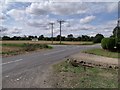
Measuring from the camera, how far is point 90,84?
9305 mm

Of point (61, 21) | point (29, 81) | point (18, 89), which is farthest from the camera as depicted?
point (61, 21)

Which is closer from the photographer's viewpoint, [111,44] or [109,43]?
[111,44]

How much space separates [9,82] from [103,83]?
3.74m

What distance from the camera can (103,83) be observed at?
9664 mm

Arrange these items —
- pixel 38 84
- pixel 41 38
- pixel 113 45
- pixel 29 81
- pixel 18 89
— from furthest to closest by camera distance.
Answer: pixel 41 38
pixel 113 45
pixel 29 81
pixel 38 84
pixel 18 89

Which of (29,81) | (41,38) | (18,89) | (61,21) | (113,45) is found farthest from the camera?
Result: (41,38)

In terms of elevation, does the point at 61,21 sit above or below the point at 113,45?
above

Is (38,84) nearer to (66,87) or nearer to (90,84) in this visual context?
(66,87)

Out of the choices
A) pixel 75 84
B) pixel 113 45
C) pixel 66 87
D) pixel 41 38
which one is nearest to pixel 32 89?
pixel 66 87

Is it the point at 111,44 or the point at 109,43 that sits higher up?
the point at 109,43

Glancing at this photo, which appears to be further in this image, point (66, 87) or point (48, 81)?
point (48, 81)

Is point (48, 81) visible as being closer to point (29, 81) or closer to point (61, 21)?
point (29, 81)

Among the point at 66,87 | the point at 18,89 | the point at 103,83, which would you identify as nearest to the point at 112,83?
the point at 103,83

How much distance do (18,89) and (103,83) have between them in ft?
11.4
